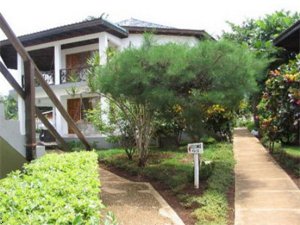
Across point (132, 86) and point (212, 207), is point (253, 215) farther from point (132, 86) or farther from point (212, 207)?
point (132, 86)

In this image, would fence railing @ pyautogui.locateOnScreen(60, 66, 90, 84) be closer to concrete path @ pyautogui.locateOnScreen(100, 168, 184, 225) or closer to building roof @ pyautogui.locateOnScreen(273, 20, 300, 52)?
building roof @ pyautogui.locateOnScreen(273, 20, 300, 52)

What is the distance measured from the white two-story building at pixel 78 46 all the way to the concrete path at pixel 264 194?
8.04 metres

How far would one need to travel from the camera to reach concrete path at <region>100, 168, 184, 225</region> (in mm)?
6527

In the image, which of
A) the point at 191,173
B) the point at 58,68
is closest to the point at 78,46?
the point at 58,68

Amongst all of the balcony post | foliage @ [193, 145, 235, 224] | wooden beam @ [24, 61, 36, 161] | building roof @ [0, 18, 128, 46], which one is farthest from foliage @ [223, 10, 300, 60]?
wooden beam @ [24, 61, 36, 161]

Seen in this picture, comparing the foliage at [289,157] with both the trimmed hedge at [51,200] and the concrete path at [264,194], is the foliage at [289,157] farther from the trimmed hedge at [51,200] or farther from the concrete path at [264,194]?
the trimmed hedge at [51,200]

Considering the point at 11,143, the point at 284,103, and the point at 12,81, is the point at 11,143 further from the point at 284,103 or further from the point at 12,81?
the point at 284,103

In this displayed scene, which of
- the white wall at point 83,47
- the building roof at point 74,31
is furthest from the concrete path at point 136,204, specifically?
the building roof at point 74,31

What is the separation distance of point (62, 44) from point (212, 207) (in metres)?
15.4

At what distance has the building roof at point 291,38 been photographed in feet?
Result: 39.7

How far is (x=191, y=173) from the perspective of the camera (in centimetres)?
931

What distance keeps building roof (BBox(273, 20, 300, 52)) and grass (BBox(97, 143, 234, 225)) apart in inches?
163

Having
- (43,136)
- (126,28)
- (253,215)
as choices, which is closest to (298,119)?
(253,215)

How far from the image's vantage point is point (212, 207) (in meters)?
6.97
